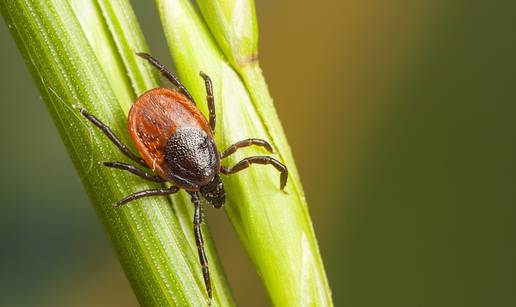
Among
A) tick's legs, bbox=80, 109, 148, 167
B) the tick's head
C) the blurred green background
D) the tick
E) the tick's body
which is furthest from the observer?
the blurred green background

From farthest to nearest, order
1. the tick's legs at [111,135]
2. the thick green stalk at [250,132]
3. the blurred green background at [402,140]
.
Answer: the blurred green background at [402,140]
the thick green stalk at [250,132]
the tick's legs at [111,135]

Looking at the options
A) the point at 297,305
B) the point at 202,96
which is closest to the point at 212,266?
the point at 297,305

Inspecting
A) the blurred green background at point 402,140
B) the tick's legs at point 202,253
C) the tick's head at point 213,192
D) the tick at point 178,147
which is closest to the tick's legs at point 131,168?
the tick at point 178,147

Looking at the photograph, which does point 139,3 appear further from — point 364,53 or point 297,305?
point 297,305

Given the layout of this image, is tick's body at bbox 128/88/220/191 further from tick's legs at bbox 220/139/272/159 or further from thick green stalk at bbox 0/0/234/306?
thick green stalk at bbox 0/0/234/306

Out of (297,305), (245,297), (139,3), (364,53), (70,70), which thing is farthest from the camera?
(364,53)

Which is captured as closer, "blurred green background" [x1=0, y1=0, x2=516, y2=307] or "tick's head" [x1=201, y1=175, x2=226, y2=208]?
"tick's head" [x1=201, y1=175, x2=226, y2=208]

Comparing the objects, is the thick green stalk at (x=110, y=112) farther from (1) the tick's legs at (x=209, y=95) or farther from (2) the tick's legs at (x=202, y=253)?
(1) the tick's legs at (x=209, y=95)

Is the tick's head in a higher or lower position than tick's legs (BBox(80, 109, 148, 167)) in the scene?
higher

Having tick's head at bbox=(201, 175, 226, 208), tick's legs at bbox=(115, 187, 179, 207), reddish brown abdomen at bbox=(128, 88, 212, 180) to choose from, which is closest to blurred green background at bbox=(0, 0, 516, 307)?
tick's head at bbox=(201, 175, 226, 208)
